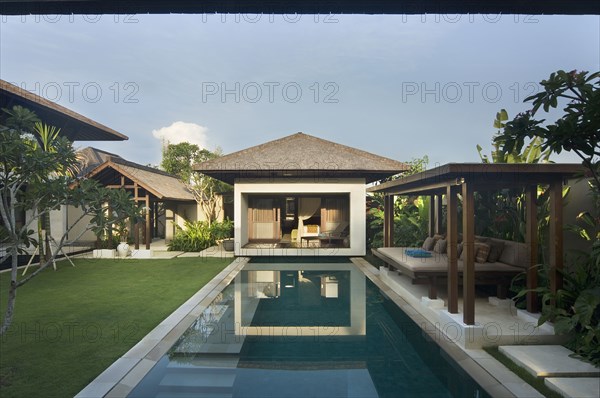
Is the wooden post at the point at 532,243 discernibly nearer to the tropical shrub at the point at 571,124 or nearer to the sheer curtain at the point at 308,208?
the tropical shrub at the point at 571,124

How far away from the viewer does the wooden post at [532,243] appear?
5551 mm

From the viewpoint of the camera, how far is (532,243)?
5562 mm

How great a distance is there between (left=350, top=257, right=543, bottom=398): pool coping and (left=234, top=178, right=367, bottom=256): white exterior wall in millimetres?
7781

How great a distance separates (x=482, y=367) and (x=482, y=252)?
354 cm

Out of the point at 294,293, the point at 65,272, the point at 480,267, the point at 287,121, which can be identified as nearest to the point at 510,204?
the point at 480,267

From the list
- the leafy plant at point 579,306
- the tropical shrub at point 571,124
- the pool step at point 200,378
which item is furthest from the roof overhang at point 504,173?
the pool step at point 200,378

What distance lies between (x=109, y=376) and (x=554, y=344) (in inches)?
235

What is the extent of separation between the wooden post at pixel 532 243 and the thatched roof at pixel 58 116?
12.4 meters

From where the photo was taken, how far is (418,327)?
5965 millimetres

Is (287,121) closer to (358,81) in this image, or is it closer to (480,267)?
(358,81)

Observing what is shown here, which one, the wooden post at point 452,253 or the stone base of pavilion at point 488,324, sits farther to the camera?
the wooden post at point 452,253
